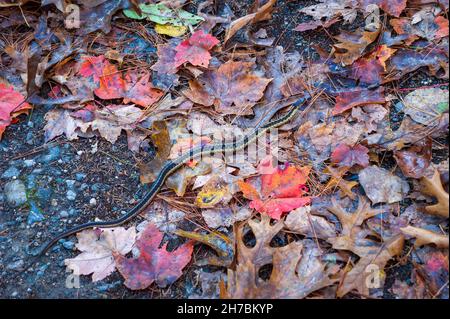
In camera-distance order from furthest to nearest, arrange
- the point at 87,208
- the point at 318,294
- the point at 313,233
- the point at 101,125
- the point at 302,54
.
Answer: the point at 302,54, the point at 101,125, the point at 87,208, the point at 313,233, the point at 318,294

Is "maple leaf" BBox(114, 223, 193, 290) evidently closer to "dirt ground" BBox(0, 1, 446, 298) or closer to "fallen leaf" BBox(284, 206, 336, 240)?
"dirt ground" BBox(0, 1, 446, 298)

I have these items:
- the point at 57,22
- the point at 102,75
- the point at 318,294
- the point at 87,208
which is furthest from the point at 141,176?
the point at 57,22

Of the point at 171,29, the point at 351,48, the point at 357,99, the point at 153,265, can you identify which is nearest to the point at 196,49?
the point at 171,29

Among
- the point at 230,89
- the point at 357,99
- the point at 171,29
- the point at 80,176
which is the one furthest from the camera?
the point at 171,29

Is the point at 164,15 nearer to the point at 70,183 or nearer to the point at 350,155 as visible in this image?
the point at 70,183

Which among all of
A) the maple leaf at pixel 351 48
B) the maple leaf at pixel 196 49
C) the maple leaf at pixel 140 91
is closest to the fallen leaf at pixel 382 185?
the maple leaf at pixel 351 48

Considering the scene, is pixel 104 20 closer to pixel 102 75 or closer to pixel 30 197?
pixel 102 75

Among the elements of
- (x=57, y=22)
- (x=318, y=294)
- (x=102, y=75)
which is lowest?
(x=318, y=294)
